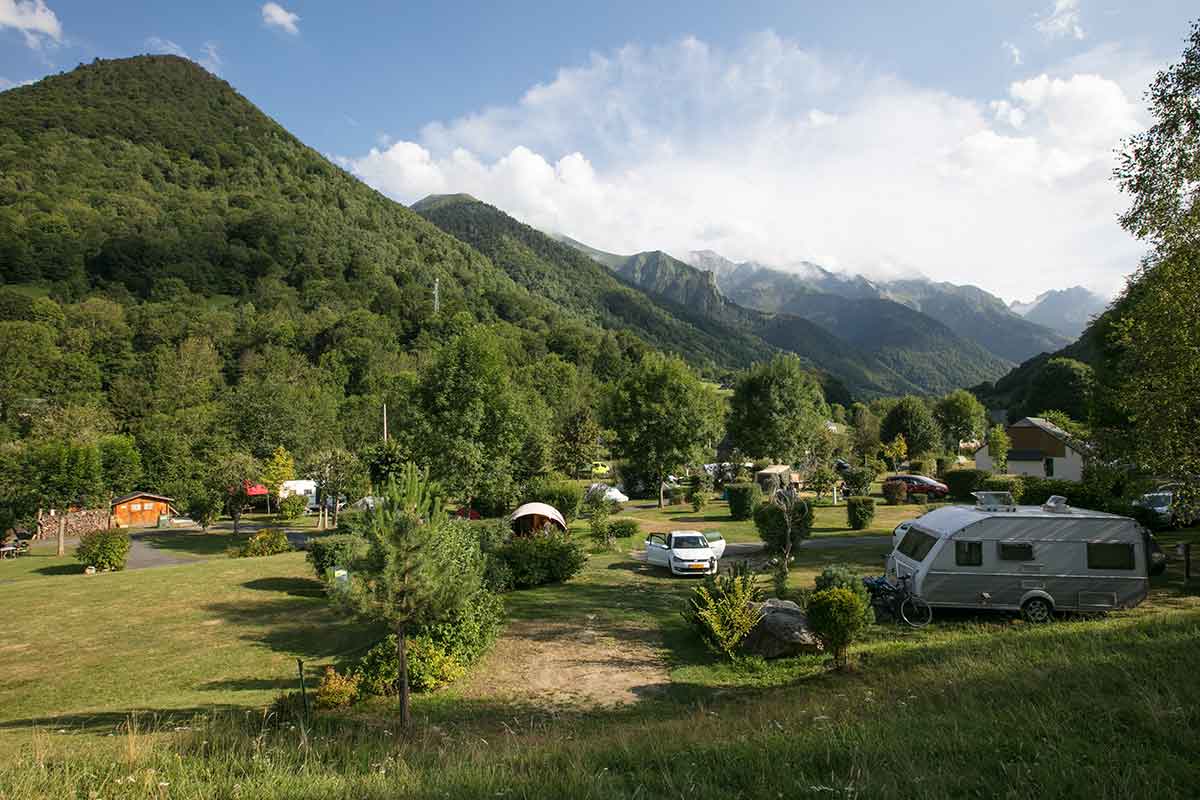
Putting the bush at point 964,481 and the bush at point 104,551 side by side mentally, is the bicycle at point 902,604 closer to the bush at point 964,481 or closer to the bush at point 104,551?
the bush at point 964,481

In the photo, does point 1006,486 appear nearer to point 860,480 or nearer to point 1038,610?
point 860,480

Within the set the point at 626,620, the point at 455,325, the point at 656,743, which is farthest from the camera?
the point at 455,325

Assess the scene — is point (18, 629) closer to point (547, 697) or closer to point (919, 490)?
point (547, 697)

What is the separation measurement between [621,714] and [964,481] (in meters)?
34.7

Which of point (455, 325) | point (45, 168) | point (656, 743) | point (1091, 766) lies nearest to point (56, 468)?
point (656, 743)

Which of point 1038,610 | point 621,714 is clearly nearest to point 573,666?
point 621,714

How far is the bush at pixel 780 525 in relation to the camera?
19833 mm

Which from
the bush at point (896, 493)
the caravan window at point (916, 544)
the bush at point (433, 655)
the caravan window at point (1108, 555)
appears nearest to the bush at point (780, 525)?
the caravan window at point (916, 544)

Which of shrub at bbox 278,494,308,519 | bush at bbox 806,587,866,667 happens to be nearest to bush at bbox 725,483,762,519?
bush at bbox 806,587,866,667

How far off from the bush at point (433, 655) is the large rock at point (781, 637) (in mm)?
5454

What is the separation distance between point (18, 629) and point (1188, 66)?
104ft

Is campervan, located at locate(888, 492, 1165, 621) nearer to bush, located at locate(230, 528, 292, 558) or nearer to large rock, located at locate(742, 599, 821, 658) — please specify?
large rock, located at locate(742, 599, 821, 658)

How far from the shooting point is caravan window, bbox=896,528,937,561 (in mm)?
12791

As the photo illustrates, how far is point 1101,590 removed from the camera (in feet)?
39.2
